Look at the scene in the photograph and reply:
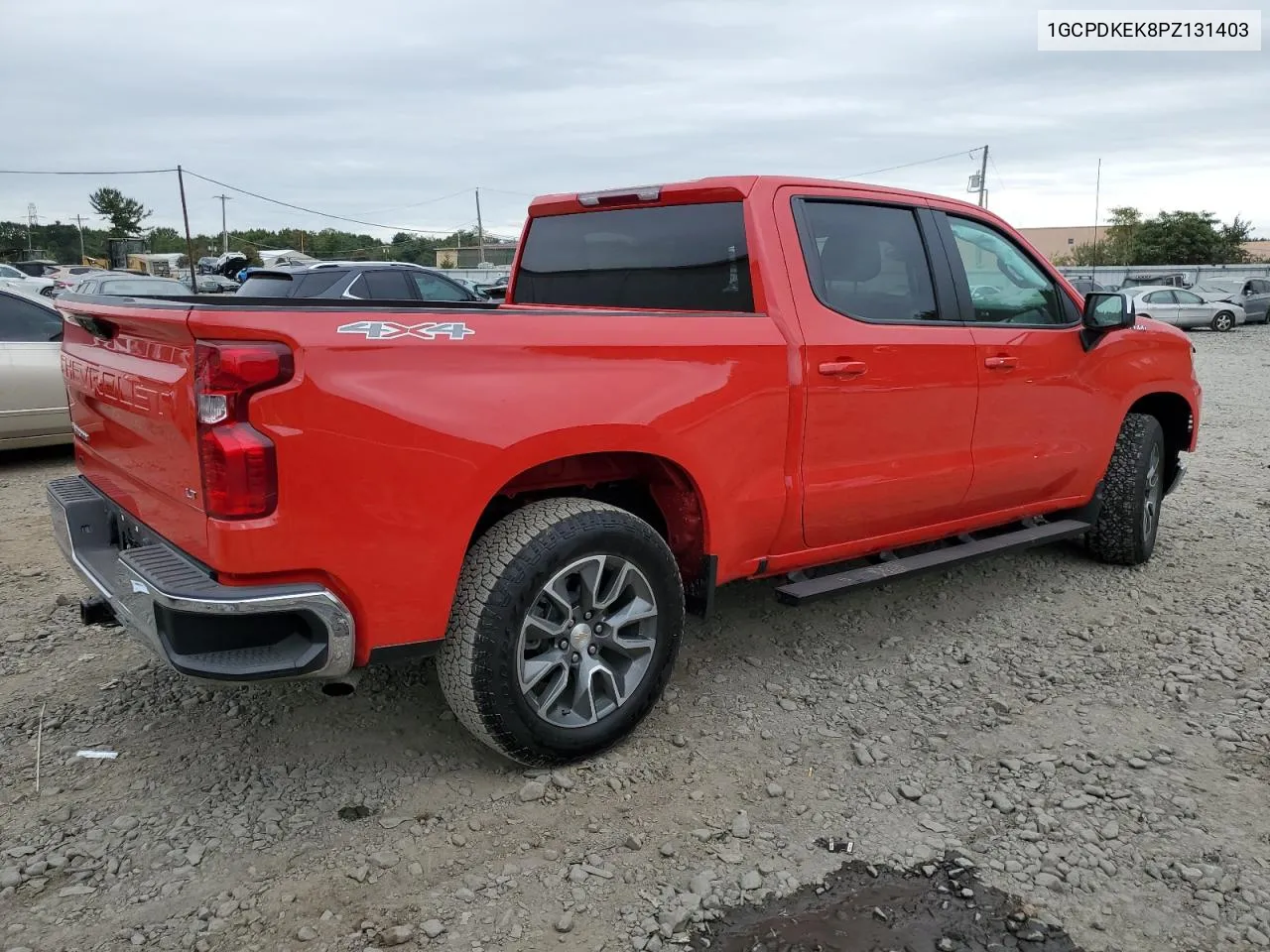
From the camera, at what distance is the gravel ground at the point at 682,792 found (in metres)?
2.59

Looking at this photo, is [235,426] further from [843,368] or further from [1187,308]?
[1187,308]

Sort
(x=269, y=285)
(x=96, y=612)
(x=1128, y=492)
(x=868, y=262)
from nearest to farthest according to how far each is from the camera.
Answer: (x=96, y=612) < (x=868, y=262) < (x=1128, y=492) < (x=269, y=285)

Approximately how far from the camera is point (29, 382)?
7402mm

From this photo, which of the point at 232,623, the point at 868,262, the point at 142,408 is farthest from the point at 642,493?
the point at 142,408

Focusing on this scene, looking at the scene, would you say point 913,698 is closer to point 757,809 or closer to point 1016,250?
point 757,809

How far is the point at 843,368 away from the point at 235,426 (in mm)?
2150

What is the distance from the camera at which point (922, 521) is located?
4277 millimetres

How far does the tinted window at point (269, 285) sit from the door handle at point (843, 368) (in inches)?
377

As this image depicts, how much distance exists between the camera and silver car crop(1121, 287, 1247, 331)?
86.6ft

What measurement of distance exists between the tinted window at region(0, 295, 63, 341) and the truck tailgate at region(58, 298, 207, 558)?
4.91 metres

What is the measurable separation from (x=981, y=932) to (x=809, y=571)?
6.37 ft

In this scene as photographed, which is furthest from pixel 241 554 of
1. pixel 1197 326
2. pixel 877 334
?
pixel 1197 326

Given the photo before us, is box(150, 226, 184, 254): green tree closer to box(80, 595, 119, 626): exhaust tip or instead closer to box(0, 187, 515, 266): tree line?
box(0, 187, 515, 266): tree line

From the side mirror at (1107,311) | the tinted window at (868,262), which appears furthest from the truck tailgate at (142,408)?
the side mirror at (1107,311)
